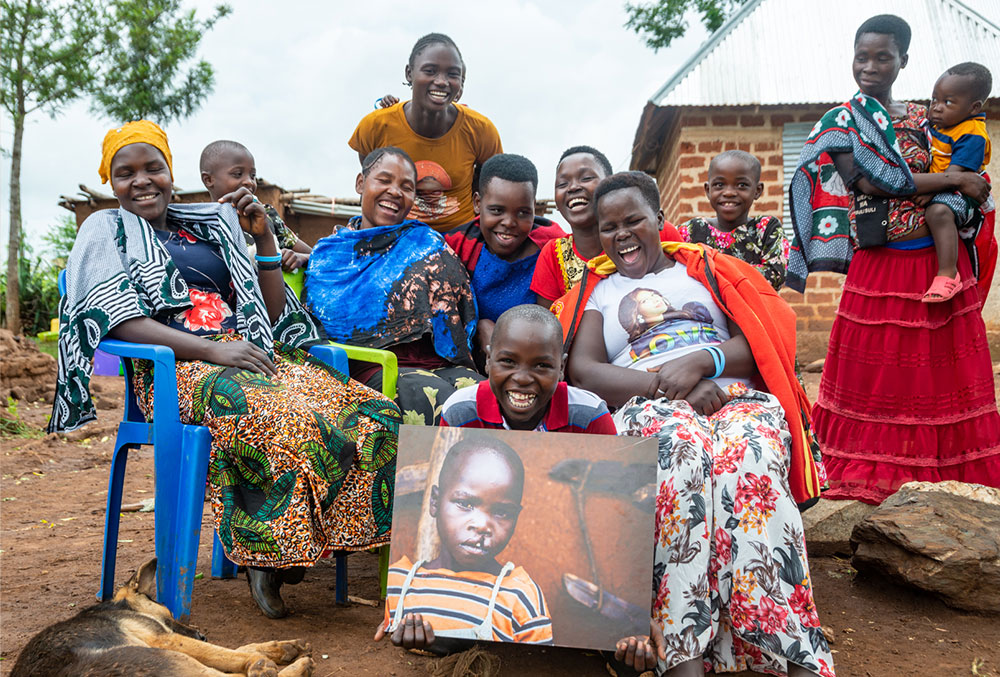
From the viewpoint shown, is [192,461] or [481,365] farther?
[481,365]

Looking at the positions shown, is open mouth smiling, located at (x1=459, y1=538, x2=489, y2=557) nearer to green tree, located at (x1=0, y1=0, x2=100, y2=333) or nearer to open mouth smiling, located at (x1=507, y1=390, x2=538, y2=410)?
open mouth smiling, located at (x1=507, y1=390, x2=538, y2=410)

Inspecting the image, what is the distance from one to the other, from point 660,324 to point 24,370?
778cm

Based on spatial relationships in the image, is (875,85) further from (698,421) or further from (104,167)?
(104,167)

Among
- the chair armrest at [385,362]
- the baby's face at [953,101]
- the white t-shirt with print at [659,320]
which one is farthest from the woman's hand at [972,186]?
the chair armrest at [385,362]

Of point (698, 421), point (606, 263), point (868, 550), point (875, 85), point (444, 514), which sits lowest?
point (868, 550)

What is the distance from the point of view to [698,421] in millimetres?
2455

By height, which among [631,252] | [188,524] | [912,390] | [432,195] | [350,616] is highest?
[432,195]

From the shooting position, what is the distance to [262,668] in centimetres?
201

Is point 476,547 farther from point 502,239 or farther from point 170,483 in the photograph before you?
point 502,239

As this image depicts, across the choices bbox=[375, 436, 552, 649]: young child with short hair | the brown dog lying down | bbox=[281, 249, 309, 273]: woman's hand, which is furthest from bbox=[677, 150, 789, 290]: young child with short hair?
the brown dog lying down

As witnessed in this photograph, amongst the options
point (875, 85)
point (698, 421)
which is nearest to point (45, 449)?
point (698, 421)

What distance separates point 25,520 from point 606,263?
3709 mm

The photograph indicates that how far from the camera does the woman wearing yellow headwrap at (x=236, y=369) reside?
2514 millimetres

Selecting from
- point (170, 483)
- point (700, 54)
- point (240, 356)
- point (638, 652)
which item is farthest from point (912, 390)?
point (700, 54)
